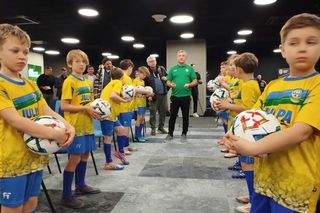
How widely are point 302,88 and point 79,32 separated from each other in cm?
879

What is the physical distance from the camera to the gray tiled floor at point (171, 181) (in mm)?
2576

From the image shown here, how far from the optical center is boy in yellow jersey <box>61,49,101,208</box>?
2518 mm

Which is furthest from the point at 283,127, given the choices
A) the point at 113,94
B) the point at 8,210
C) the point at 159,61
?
the point at 159,61

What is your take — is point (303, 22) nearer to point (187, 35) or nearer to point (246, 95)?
point (246, 95)

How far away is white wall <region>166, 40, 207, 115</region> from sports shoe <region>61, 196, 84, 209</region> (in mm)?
7602

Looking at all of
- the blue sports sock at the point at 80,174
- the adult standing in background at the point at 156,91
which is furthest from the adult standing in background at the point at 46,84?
the blue sports sock at the point at 80,174

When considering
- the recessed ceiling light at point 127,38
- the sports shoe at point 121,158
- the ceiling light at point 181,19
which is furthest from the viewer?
the recessed ceiling light at point 127,38

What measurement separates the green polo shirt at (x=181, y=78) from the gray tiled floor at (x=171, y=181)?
1.29m

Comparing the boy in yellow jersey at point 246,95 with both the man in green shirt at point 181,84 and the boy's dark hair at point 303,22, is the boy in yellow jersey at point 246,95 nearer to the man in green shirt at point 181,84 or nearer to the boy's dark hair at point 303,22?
the boy's dark hair at point 303,22

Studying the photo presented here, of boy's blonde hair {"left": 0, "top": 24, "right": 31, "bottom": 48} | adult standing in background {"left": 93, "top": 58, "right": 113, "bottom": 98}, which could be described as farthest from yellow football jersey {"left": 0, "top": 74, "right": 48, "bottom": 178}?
adult standing in background {"left": 93, "top": 58, "right": 113, "bottom": 98}

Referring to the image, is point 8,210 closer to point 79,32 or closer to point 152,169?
point 152,169

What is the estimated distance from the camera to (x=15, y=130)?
1521mm

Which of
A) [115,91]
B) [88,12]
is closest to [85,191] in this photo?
[115,91]

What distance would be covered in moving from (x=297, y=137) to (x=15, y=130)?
1.41 metres
